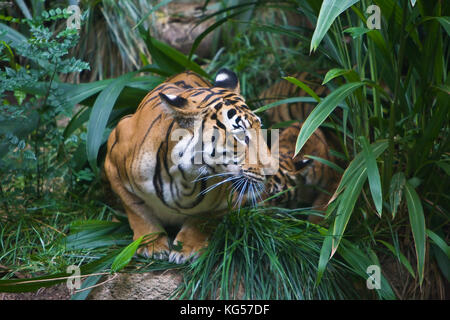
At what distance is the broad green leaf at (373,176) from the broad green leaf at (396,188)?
247 mm

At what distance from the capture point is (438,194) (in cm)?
262

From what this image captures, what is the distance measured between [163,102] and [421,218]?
1253mm

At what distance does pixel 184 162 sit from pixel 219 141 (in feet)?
0.62

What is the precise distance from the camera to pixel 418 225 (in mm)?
2354

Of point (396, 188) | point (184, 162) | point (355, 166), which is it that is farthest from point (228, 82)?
point (396, 188)

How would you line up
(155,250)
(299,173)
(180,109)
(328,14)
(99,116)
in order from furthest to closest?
(299,173) → (99,116) → (155,250) → (180,109) → (328,14)

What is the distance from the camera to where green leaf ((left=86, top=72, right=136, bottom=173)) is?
2.83 metres

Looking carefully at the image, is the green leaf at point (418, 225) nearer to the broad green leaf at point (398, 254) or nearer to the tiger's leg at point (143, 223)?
the broad green leaf at point (398, 254)

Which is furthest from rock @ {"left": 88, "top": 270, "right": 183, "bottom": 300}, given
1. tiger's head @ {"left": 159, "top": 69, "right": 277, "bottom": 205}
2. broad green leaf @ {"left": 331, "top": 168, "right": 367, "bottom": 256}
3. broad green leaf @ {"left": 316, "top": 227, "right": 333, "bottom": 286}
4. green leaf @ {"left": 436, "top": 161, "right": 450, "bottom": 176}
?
green leaf @ {"left": 436, "top": 161, "right": 450, "bottom": 176}

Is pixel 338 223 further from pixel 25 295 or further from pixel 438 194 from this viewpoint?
pixel 25 295

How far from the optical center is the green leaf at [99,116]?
2.83 meters

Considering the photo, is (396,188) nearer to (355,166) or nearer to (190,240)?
(355,166)

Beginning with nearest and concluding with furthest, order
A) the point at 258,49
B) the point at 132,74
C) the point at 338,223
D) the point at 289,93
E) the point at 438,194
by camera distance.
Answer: the point at 338,223 < the point at 438,194 < the point at 132,74 < the point at 289,93 < the point at 258,49
